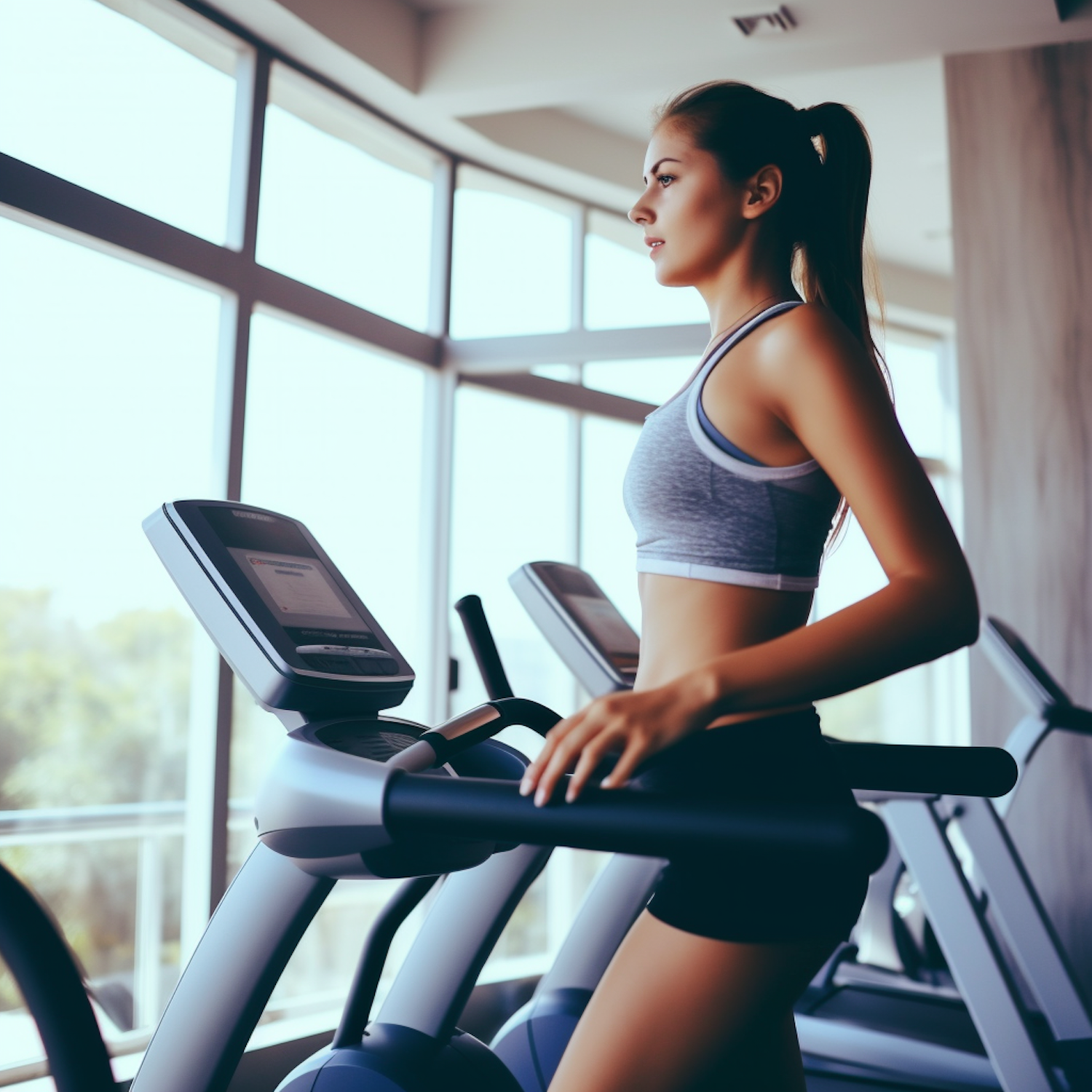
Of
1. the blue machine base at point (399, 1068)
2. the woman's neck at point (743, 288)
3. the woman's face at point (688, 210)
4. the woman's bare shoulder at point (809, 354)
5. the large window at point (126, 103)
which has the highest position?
the large window at point (126, 103)

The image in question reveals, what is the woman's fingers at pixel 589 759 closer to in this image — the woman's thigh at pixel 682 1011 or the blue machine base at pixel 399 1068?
the woman's thigh at pixel 682 1011

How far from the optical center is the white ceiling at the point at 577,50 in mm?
3375

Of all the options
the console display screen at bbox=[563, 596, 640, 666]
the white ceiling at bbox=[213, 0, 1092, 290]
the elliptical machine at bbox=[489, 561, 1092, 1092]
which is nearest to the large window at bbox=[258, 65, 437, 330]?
the white ceiling at bbox=[213, 0, 1092, 290]

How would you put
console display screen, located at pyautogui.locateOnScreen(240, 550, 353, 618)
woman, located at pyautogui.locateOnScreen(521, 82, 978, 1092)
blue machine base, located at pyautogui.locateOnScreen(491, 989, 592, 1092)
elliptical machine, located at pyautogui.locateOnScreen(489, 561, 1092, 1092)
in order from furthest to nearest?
1. elliptical machine, located at pyautogui.locateOnScreen(489, 561, 1092, 1092)
2. blue machine base, located at pyautogui.locateOnScreen(491, 989, 592, 1092)
3. console display screen, located at pyautogui.locateOnScreen(240, 550, 353, 618)
4. woman, located at pyautogui.locateOnScreen(521, 82, 978, 1092)

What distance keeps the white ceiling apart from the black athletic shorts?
3.04 m

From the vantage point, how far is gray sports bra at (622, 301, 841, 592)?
93cm

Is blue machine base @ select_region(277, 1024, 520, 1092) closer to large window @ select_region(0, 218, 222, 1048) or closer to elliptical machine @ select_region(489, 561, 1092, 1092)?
elliptical machine @ select_region(489, 561, 1092, 1092)

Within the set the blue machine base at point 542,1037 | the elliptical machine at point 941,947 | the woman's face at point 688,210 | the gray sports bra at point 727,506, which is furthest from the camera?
the elliptical machine at point 941,947

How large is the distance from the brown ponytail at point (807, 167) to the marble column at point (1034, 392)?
9.23 feet

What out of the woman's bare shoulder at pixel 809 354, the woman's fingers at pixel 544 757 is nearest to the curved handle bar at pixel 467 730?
the woman's fingers at pixel 544 757

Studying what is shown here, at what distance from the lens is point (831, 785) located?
92cm

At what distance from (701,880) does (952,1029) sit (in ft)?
8.51

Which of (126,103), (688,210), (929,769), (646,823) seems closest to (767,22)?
(126,103)

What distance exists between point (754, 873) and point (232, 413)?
2.69 metres
